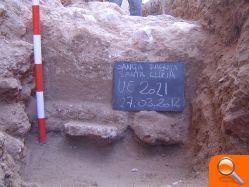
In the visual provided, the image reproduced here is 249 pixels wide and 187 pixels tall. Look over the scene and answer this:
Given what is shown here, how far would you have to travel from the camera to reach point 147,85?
12.4ft

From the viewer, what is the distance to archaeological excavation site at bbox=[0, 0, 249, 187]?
3.34m

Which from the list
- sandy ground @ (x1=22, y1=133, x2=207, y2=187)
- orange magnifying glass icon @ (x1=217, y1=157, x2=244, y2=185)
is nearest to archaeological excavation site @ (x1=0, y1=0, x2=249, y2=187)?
sandy ground @ (x1=22, y1=133, x2=207, y2=187)

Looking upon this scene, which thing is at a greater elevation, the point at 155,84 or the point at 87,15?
the point at 87,15

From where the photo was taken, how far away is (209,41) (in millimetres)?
3832

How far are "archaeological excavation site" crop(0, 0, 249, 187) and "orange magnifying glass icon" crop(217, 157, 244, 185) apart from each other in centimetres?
144

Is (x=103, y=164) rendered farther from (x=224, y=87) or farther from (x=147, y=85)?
(x=224, y=87)

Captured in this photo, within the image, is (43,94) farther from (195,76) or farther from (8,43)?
(195,76)

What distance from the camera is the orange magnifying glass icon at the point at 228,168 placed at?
1.75 m

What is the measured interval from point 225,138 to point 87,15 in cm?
200

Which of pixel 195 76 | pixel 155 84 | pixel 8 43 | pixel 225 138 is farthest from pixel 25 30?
pixel 225 138

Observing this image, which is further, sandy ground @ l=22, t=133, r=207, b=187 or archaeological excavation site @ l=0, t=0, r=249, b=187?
archaeological excavation site @ l=0, t=0, r=249, b=187

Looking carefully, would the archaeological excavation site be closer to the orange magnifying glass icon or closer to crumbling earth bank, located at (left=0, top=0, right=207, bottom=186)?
crumbling earth bank, located at (left=0, top=0, right=207, bottom=186)

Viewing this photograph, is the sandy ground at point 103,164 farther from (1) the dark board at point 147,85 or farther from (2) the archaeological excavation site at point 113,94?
(1) the dark board at point 147,85

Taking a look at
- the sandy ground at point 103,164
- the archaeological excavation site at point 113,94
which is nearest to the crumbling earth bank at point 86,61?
the archaeological excavation site at point 113,94
